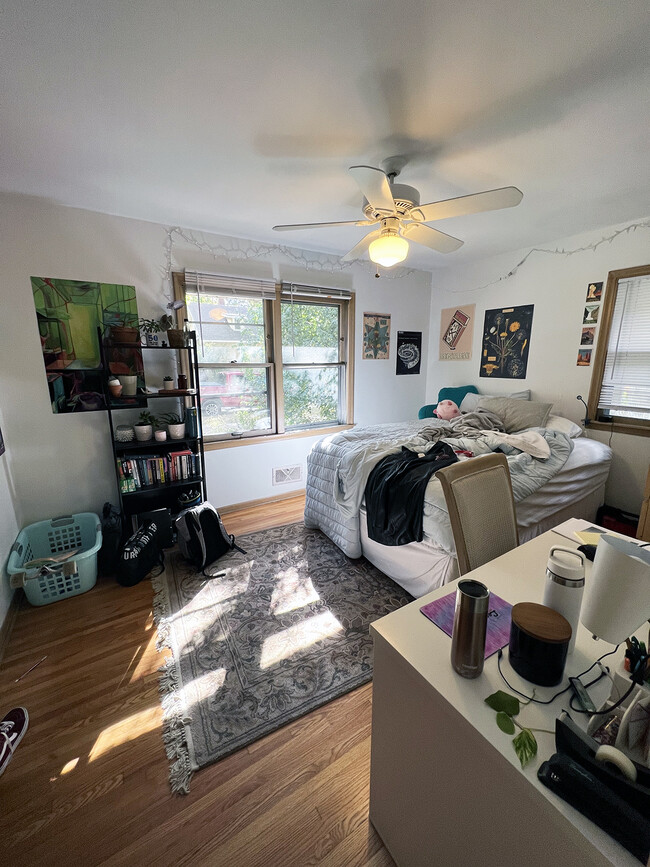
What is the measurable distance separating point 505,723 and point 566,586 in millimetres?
302

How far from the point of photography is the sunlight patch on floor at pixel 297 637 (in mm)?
1773

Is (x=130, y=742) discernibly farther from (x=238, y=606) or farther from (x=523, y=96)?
(x=523, y=96)

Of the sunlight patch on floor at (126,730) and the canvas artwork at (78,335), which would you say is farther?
the canvas artwork at (78,335)

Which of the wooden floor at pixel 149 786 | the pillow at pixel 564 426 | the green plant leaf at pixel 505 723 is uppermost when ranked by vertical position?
the pillow at pixel 564 426

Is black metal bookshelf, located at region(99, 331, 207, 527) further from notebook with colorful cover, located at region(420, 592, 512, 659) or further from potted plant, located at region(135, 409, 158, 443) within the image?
notebook with colorful cover, located at region(420, 592, 512, 659)

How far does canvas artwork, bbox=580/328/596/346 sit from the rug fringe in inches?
149

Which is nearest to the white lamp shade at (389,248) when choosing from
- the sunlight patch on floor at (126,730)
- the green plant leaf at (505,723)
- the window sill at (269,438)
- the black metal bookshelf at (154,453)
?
the black metal bookshelf at (154,453)

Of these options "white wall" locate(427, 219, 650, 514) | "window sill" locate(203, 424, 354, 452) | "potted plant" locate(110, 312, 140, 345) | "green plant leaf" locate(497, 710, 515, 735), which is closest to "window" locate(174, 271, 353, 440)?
"window sill" locate(203, 424, 354, 452)

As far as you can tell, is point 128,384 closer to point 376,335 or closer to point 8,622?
point 8,622

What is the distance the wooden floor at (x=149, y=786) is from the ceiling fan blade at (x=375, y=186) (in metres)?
2.21

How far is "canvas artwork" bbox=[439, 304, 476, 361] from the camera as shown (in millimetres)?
4031

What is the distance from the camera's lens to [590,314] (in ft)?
9.95

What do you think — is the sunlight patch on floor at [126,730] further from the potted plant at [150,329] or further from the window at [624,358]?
the window at [624,358]

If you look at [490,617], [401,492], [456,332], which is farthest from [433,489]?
[456,332]
